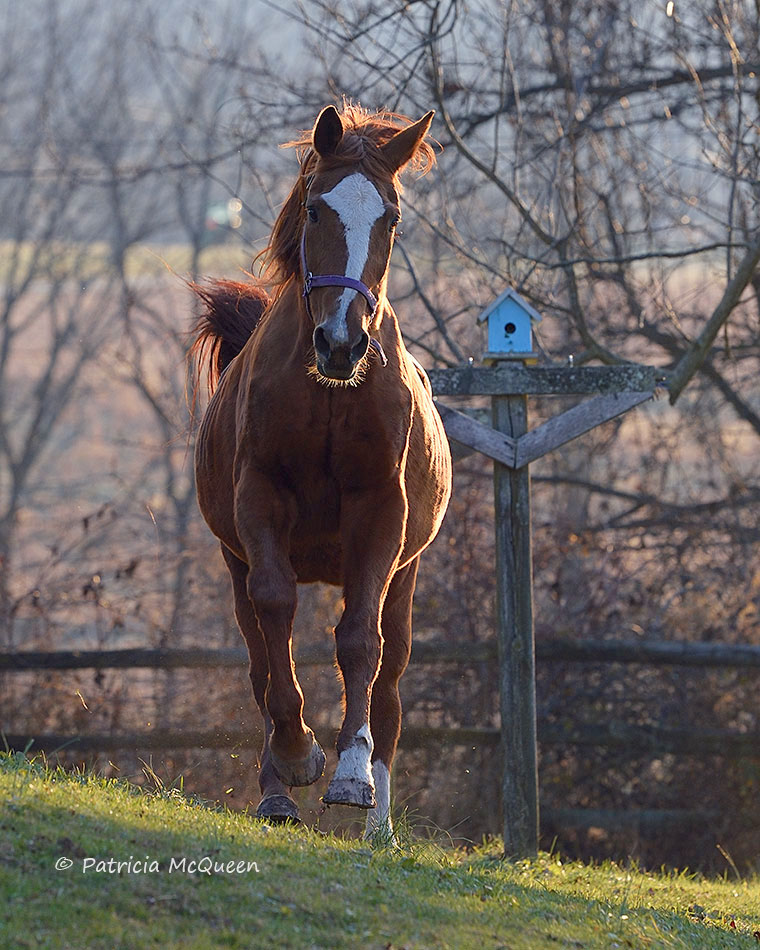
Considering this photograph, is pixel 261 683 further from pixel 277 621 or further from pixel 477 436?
pixel 477 436

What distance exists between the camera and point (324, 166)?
192 inches

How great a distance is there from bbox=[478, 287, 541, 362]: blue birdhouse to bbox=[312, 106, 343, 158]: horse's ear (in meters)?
3.04

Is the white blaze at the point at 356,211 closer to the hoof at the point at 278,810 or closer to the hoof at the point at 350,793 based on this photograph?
the hoof at the point at 350,793

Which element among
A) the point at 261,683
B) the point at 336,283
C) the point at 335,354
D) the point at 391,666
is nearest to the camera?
the point at 335,354

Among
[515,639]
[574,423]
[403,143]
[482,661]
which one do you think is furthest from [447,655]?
[403,143]

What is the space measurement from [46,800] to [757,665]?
625 cm

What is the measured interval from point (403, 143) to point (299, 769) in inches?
99.3

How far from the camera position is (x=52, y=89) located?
23.5m

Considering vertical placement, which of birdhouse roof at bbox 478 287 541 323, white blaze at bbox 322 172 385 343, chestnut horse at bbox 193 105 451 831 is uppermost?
birdhouse roof at bbox 478 287 541 323

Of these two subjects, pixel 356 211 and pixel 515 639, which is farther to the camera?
pixel 515 639

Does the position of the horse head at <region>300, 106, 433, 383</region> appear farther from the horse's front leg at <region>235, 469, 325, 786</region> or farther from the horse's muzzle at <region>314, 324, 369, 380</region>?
the horse's front leg at <region>235, 469, 325, 786</region>

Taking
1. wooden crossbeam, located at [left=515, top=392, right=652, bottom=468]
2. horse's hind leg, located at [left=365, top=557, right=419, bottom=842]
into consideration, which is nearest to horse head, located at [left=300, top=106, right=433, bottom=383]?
horse's hind leg, located at [left=365, top=557, right=419, bottom=842]

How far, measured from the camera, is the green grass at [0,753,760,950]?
326 centimetres

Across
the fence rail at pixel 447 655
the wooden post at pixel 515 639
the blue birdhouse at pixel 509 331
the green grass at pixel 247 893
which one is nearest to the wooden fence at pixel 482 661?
the fence rail at pixel 447 655
